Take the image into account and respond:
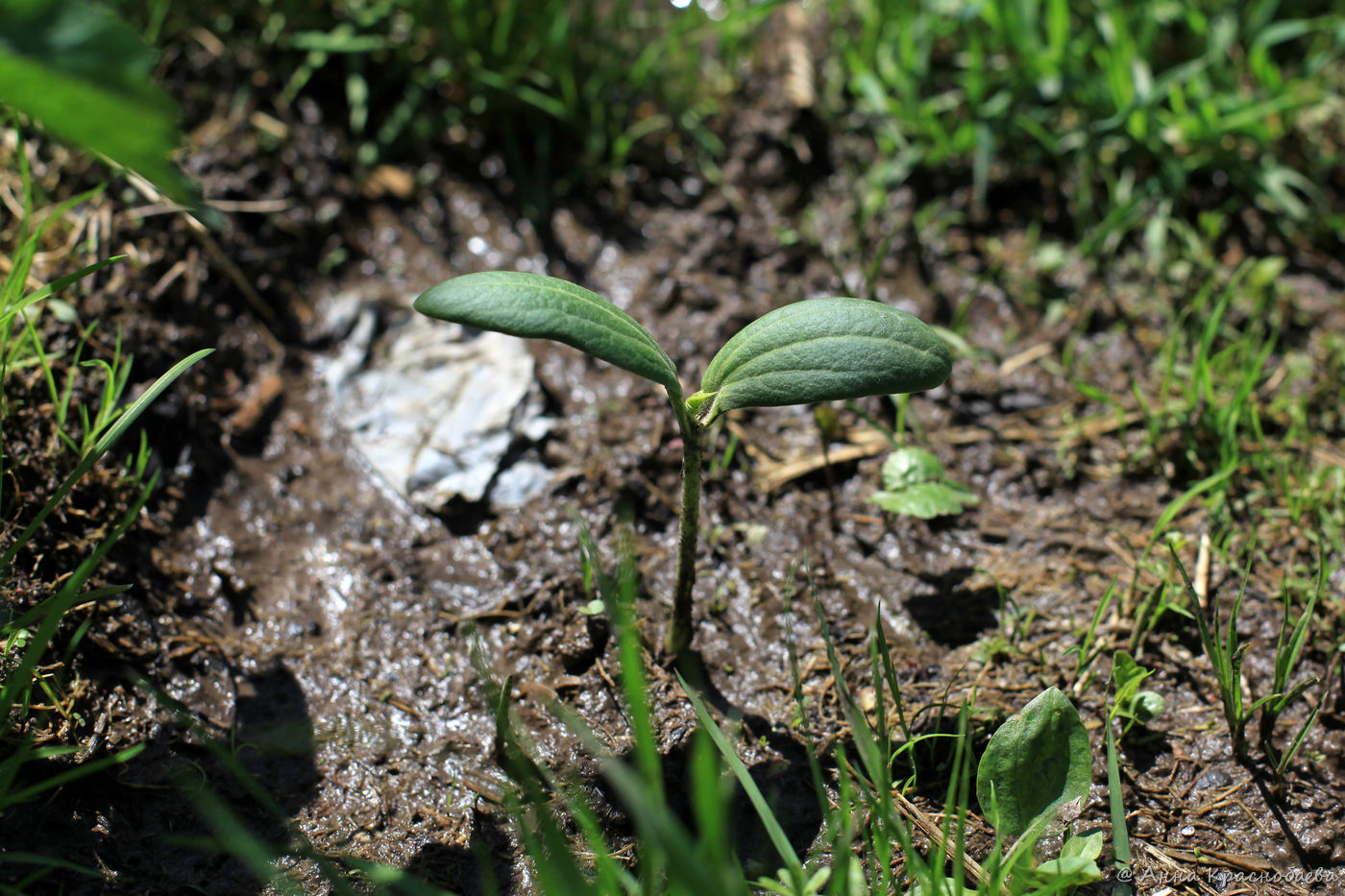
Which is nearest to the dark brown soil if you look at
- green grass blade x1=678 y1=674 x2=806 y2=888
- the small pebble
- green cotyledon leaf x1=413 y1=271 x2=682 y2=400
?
the small pebble

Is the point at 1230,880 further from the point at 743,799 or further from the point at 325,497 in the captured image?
the point at 325,497

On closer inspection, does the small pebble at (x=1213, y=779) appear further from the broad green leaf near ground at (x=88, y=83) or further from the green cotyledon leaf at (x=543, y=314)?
the broad green leaf near ground at (x=88, y=83)

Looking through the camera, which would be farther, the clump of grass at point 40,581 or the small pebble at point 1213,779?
the small pebble at point 1213,779

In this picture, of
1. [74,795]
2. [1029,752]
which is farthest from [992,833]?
[74,795]

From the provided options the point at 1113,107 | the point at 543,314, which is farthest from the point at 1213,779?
the point at 1113,107

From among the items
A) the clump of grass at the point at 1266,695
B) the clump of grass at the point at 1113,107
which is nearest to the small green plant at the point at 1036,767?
the clump of grass at the point at 1266,695

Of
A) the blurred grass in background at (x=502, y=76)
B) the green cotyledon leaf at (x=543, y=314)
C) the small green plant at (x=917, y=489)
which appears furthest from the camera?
the blurred grass in background at (x=502, y=76)

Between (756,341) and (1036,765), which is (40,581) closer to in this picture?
(756,341)
